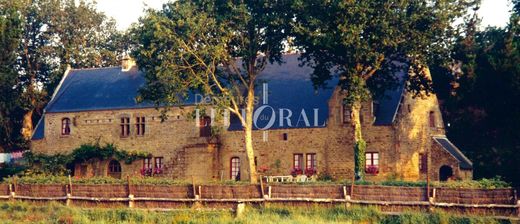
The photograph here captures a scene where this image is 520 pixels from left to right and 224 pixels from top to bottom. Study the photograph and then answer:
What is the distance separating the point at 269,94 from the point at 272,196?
16496mm

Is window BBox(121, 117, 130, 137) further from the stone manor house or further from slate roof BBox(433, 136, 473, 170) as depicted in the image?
slate roof BBox(433, 136, 473, 170)

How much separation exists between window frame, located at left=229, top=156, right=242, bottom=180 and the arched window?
7.67m

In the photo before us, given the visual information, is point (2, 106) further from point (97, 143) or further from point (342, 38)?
point (342, 38)

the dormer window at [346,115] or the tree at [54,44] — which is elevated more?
the tree at [54,44]

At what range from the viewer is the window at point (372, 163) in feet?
134

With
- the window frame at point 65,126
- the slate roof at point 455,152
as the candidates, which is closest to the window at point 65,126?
the window frame at point 65,126

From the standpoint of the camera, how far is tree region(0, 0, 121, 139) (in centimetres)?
5893

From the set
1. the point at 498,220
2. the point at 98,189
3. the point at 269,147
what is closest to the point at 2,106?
the point at 269,147

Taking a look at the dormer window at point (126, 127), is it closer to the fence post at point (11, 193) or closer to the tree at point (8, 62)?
the tree at point (8, 62)

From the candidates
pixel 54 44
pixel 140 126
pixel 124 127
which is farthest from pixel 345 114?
pixel 54 44

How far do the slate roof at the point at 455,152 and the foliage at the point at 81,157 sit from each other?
57.0 ft

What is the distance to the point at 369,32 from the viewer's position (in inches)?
1382

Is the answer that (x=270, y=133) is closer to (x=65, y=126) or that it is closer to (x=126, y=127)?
(x=126, y=127)

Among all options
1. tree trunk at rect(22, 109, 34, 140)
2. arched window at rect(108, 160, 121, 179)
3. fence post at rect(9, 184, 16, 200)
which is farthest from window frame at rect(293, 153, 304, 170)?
tree trunk at rect(22, 109, 34, 140)
